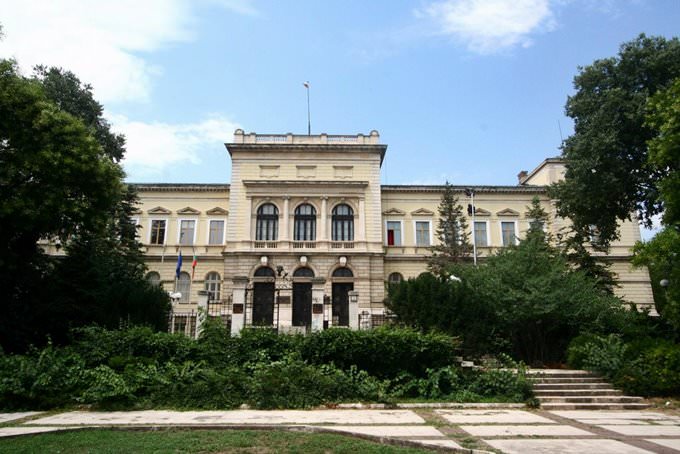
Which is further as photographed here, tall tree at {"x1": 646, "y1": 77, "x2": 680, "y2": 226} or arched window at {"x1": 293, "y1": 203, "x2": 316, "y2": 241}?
arched window at {"x1": 293, "y1": 203, "x2": 316, "y2": 241}

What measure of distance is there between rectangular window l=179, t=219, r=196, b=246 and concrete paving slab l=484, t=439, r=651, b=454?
3052cm

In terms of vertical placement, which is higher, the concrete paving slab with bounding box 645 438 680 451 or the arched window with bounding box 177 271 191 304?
the arched window with bounding box 177 271 191 304

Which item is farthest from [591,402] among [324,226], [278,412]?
[324,226]

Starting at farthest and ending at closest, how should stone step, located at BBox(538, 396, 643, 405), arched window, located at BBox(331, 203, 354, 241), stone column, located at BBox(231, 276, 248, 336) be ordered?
arched window, located at BBox(331, 203, 354, 241) → stone column, located at BBox(231, 276, 248, 336) → stone step, located at BBox(538, 396, 643, 405)

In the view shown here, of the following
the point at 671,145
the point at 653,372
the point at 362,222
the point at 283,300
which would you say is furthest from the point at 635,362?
the point at 362,222

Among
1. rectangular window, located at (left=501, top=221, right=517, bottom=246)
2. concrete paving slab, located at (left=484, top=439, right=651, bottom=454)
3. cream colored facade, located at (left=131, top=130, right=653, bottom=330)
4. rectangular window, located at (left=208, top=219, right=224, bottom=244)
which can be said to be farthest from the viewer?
rectangular window, located at (left=501, top=221, right=517, bottom=246)

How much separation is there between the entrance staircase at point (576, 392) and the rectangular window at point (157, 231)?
93.3 feet

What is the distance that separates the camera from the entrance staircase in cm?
1142

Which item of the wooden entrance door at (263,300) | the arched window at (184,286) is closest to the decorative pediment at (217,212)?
the arched window at (184,286)

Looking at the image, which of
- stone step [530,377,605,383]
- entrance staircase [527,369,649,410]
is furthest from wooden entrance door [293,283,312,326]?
stone step [530,377,605,383]

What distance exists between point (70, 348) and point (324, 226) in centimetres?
2153

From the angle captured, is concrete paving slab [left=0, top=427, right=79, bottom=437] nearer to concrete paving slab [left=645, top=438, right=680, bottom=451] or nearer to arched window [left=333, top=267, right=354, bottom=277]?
concrete paving slab [left=645, top=438, right=680, bottom=451]

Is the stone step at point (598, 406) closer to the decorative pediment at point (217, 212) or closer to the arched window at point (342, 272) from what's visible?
the arched window at point (342, 272)

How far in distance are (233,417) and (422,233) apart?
27.6m
